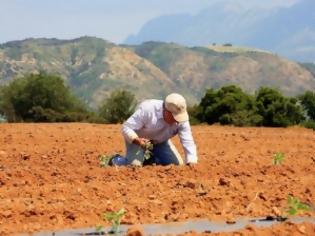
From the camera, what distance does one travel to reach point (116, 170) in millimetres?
9656

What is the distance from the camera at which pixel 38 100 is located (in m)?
33.9

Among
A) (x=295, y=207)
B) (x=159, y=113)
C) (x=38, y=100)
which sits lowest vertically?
(x=38, y=100)

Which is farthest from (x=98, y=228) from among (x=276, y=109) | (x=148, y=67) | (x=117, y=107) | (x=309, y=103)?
(x=148, y=67)

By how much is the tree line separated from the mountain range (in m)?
96.2

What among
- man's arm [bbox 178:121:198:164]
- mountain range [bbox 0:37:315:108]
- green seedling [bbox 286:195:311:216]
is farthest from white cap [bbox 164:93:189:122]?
mountain range [bbox 0:37:315:108]

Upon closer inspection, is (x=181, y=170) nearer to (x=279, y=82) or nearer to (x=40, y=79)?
(x=40, y=79)

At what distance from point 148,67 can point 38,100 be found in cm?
12422

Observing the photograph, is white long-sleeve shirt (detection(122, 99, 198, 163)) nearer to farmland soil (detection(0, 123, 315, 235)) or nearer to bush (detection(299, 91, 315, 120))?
farmland soil (detection(0, 123, 315, 235))

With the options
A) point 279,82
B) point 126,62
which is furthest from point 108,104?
point 279,82

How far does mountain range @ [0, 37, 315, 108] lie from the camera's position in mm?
145000

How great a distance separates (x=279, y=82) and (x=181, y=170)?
163687 mm

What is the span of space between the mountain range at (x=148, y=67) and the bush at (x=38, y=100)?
95.9 m

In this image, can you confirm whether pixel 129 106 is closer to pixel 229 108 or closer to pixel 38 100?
pixel 38 100

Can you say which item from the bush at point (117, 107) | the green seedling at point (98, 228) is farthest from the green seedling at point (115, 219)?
the bush at point (117, 107)
